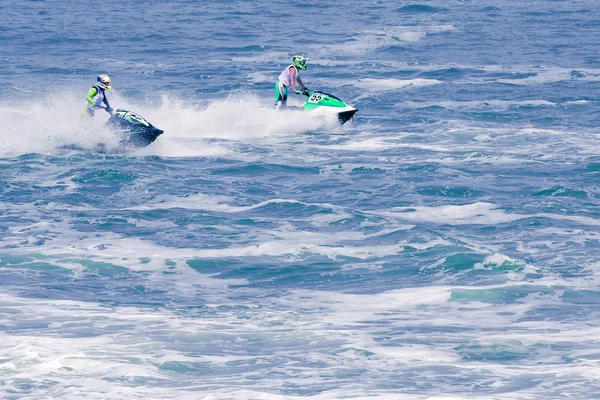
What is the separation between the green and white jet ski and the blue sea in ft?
1.61

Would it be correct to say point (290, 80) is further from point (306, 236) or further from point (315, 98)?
point (306, 236)

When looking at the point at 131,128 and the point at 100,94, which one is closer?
the point at 131,128

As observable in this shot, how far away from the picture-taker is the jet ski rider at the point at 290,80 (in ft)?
108

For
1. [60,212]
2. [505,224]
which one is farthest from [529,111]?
[60,212]

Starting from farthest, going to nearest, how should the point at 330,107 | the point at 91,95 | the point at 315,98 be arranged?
the point at 315,98
the point at 330,107
the point at 91,95

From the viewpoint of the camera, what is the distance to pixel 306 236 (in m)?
21.2

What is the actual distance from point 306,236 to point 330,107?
11.9 meters

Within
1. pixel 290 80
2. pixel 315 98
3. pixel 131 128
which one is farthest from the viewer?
pixel 290 80

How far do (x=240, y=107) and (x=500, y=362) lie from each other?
20932 millimetres

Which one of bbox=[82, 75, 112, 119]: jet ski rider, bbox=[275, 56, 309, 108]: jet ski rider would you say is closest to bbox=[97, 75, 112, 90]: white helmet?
bbox=[82, 75, 112, 119]: jet ski rider

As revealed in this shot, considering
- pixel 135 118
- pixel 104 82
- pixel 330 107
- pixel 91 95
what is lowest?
pixel 330 107

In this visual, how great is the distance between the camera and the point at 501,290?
58.9 feet

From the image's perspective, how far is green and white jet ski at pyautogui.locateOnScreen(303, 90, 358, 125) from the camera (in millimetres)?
32531

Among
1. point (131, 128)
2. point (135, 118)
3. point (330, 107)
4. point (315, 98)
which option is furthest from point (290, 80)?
point (131, 128)
